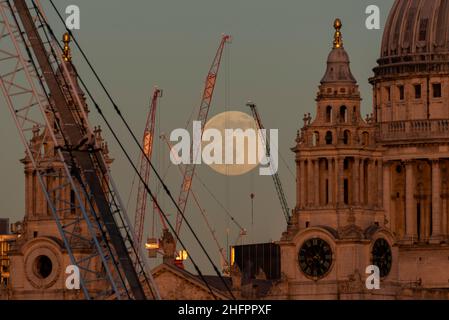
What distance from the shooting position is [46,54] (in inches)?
7810
